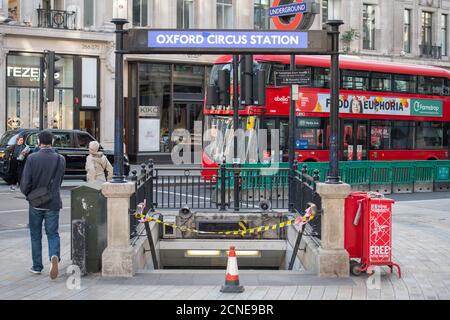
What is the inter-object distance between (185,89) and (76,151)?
44.6 ft

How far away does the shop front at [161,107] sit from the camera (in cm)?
3509

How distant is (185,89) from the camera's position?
36656mm

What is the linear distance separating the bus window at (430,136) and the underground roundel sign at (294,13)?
16108 mm

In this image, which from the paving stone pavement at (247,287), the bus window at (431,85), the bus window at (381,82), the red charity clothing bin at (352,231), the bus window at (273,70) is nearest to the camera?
the paving stone pavement at (247,287)

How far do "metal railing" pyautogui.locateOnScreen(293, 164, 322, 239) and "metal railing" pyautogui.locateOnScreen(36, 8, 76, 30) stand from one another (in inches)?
853

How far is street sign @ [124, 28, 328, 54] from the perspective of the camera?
955 centimetres

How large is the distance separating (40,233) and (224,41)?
359 centimetres

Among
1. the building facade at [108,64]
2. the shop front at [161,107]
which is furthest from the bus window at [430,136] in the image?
the building facade at [108,64]

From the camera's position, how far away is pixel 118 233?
9.26 metres

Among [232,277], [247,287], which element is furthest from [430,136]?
[232,277]

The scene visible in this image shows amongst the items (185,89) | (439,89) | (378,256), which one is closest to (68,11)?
(185,89)

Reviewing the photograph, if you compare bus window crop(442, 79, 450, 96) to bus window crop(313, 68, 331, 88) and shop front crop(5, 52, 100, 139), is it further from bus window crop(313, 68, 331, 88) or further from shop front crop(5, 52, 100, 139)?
shop front crop(5, 52, 100, 139)

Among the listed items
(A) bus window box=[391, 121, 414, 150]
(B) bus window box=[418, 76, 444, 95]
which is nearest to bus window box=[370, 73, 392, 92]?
(A) bus window box=[391, 121, 414, 150]

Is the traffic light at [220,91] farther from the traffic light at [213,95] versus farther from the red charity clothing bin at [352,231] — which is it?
the red charity clothing bin at [352,231]
